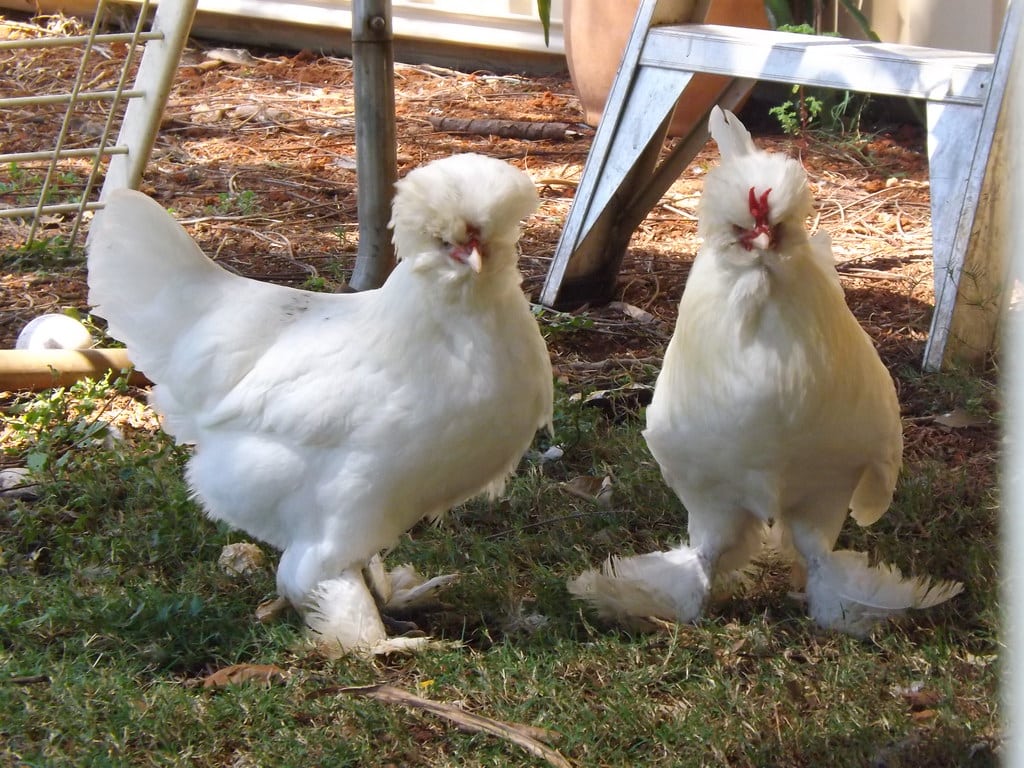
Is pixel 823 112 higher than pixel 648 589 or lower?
higher

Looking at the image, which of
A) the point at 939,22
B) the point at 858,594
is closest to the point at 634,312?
the point at 858,594

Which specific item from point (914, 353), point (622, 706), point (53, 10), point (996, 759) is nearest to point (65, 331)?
point (622, 706)

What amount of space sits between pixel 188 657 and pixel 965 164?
290 cm

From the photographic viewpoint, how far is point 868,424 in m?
2.85

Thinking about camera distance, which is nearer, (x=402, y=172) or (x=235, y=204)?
(x=235, y=204)

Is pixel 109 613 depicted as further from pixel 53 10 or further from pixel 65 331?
pixel 53 10

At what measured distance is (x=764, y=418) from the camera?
275 cm

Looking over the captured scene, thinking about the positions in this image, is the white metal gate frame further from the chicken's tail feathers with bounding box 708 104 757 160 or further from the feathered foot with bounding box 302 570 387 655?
the chicken's tail feathers with bounding box 708 104 757 160

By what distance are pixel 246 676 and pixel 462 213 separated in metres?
1.24

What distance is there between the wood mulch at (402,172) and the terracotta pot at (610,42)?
32cm

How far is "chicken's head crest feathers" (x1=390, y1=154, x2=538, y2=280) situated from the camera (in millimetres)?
2699

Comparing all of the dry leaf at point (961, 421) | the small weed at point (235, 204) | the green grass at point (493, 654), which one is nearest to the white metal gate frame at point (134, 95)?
the small weed at point (235, 204)

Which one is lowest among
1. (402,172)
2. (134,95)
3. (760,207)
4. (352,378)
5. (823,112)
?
(402,172)

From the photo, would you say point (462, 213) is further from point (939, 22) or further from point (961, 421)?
point (939, 22)
